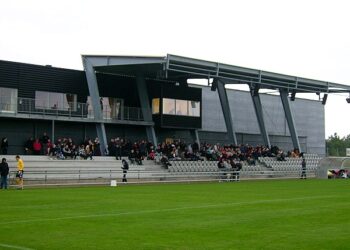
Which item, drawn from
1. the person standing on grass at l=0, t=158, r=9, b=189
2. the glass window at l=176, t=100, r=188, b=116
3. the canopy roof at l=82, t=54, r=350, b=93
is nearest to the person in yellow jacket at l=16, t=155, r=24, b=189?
the person standing on grass at l=0, t=158, r=9, b=189

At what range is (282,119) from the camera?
70625 millimetres

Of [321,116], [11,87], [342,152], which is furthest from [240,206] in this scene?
[342,152]

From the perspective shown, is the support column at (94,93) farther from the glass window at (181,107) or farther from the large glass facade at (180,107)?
the glass window at (181,107)

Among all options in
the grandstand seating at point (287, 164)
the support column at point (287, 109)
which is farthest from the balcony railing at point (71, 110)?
the support column at point (287, 109)

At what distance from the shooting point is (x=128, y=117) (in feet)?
164

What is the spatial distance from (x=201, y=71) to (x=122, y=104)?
24.3 ft

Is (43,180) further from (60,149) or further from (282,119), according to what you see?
(282,119)

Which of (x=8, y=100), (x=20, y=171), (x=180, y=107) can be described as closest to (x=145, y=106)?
(x=180, y=107)

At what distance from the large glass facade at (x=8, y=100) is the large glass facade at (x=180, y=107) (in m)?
12.9

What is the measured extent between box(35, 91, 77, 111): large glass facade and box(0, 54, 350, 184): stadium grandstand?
0.08 m

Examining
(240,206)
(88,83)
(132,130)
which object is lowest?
(240,206)

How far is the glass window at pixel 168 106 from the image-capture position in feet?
169

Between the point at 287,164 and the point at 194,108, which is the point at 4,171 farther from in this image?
the point at 287,164

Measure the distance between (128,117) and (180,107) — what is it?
5051 mm
